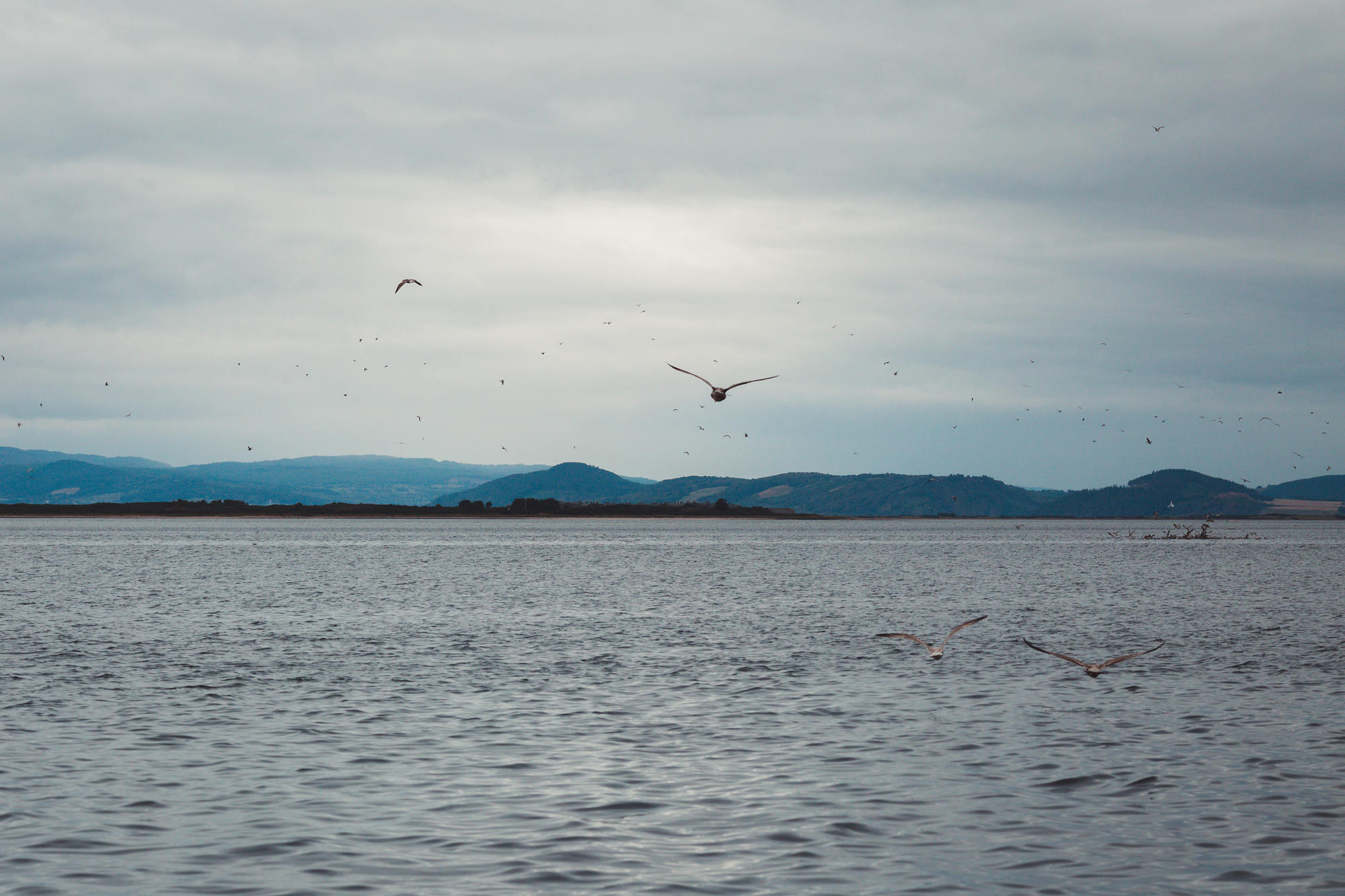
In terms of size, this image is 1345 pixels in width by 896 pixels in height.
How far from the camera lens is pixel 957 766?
21.8 m

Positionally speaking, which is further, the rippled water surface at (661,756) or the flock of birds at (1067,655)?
the flock of birds at (1067,655)

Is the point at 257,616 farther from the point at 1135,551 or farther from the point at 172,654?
the point at 1135,551

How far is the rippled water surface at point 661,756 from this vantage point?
51.1 feet

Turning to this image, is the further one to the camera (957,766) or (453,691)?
(453,691)

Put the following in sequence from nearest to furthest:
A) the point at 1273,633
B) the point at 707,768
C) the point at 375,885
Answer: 1. the point at 375,885
2. the point at 707,768
3. the point at 1273,633

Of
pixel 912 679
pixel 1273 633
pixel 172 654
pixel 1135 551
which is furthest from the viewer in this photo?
pixel 1135 551

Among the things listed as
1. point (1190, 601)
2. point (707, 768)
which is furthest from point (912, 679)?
point (1190, 601)

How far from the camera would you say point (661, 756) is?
22.5 m

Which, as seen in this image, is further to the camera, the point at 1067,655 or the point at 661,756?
the point at 1067,655

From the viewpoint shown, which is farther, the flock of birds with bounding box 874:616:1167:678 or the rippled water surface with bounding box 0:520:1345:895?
the flock of birds with bounding box 874:616:1167:678

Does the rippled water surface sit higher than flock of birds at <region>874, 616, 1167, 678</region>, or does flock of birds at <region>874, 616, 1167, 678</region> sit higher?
flock of birds at <region>874, 616, 1167, 678</region>

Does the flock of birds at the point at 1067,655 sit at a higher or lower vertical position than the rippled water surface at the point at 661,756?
higher

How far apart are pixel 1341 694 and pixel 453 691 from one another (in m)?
24.0

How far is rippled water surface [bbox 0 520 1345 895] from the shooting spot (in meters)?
15.6
